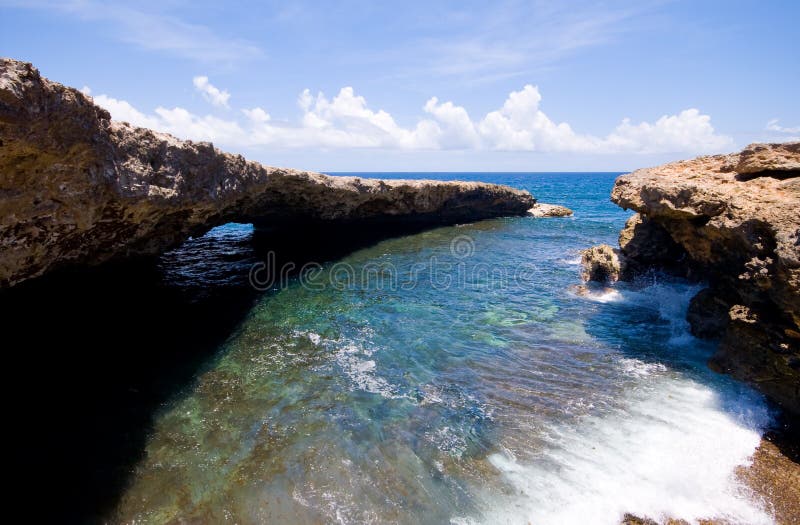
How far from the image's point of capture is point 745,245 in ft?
26.6

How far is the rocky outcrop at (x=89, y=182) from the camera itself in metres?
5.64

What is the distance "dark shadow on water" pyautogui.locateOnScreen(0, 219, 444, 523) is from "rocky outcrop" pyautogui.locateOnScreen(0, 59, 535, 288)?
6.36 feet

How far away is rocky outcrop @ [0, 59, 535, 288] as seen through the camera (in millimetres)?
5641

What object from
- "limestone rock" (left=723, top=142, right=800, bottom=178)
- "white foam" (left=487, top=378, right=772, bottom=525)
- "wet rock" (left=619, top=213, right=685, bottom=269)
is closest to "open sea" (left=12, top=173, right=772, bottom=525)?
"white foam" (left=487, top=378, right=772, bottom=525)

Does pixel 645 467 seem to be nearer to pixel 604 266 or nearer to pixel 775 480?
pixel 775 480

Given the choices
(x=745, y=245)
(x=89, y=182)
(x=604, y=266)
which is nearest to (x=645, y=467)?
(x=745, y=245)

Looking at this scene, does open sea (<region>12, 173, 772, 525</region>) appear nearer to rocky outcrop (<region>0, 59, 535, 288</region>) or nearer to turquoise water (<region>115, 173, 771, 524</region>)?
turquoise water (<region>115, 173, 771, 524</region>)

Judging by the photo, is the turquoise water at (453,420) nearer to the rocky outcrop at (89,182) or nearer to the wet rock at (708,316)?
the wet rock at (708,316)

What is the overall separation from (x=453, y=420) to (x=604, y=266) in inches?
431

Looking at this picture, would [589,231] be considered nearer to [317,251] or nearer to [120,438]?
[317,251]

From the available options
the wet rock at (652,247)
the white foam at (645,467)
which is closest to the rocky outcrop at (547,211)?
the wet rock at (652,247)

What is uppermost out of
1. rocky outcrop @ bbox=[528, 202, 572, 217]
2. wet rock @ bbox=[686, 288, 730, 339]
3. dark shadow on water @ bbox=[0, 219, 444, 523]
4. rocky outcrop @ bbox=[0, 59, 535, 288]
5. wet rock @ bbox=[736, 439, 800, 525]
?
rocky outcrop @ bbox=[0, 59, 535, 288]

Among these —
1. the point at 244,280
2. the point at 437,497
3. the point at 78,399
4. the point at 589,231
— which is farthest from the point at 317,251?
the point at 589,231

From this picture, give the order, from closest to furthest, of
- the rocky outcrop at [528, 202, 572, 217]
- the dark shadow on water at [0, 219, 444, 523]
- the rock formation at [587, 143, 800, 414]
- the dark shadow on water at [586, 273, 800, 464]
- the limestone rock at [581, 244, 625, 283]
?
the dark shadow on water at [0, 219, 444, 523], the dark shadow on water at [586, 273, 800, 464], the rock formation at [587, 143, 800, 414], the limestone rock at [581, 244, 625, 283], the rocky outcrop at [528, 202, 572, 217]
